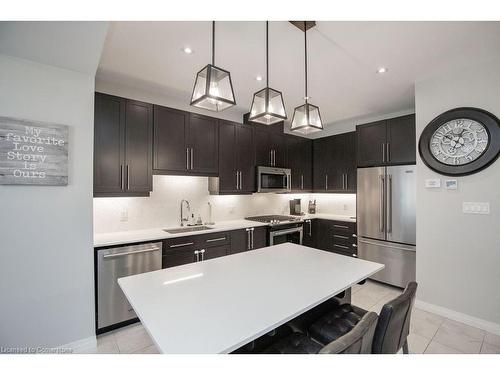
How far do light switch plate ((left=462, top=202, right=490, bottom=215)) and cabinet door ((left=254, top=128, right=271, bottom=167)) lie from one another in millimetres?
2578

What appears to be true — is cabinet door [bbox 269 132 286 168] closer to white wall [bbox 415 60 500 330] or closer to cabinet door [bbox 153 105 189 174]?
cabinet door [bbox 153 105 189 174]

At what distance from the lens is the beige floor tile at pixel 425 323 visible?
7.71 feet

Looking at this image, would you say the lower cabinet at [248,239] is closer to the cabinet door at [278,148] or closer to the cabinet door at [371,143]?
the cabinet door at [278,148]

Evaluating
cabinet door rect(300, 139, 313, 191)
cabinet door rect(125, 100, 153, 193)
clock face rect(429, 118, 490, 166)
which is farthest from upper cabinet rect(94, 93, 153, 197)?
clock face rect(429, 118, 490, 166)

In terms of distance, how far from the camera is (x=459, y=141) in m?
2.52

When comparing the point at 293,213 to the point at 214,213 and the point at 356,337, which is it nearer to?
the point at 214,213

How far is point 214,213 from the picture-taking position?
148 inches

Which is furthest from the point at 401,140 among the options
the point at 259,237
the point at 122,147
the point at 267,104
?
the point at 122,147

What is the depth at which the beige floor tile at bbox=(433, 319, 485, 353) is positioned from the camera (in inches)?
83.4

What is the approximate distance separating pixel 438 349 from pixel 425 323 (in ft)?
1.52

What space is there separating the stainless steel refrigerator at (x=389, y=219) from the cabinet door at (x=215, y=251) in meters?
2.11

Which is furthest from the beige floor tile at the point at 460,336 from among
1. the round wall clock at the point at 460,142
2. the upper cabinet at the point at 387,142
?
the upper cabinet at the point at 387,142
